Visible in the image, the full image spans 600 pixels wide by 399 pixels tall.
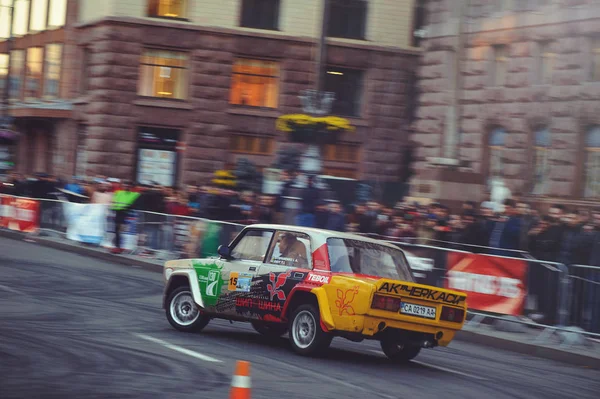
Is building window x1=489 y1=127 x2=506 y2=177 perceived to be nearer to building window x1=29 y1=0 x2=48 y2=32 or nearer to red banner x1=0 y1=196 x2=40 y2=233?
red banner x1=0 y1=196 x2=40 y2=233

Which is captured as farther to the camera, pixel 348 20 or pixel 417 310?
pixel 348 20

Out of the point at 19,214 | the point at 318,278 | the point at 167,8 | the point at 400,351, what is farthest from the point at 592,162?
the point at 318,278

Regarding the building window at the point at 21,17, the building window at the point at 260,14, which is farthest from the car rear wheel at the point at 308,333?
the building window at the point at 21,17

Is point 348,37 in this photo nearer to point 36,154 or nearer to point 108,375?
point 36,154

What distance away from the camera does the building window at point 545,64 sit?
32438 millimetres

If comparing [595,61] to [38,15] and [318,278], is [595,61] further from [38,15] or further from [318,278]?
[38,15]

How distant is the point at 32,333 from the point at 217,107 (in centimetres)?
2805

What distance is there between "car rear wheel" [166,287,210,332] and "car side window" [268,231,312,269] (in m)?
1.32

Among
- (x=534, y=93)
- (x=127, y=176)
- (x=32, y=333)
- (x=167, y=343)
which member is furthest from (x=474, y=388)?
(x=127, y=176)

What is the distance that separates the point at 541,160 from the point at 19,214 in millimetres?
14582

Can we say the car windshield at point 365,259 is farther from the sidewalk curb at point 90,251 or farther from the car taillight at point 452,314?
the sidewalk curb at point 90,251

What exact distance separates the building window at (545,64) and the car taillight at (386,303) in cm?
2126

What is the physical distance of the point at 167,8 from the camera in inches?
1596

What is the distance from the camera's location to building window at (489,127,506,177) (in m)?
34.0
